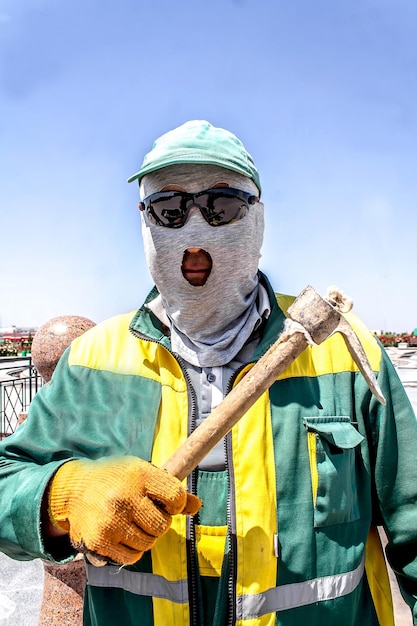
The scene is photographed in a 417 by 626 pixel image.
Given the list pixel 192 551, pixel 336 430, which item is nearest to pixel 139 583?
pixel 192 551

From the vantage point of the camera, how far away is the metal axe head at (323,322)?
1432mm

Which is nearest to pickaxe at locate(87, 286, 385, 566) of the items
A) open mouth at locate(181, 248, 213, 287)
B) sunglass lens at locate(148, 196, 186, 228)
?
open mouth at locate(181, 248, 213, 287)

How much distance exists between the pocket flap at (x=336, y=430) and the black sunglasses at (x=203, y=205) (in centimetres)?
71

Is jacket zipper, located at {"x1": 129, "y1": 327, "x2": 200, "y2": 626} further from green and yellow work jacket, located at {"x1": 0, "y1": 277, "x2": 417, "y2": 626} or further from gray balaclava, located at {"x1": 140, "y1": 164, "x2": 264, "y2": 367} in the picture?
gray balaclava, located at {"x1": 140, "y1": 164, "x2": 264, "y2": 367}

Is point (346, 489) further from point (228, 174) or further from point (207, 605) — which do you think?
point (228, 174)

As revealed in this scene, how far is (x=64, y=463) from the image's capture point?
1.56 meters

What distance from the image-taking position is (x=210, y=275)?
176 cm

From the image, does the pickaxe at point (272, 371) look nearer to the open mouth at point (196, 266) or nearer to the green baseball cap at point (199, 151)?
the open mouth at point (196, 266)

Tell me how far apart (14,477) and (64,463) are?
0.17 m

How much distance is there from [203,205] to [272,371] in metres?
0.62

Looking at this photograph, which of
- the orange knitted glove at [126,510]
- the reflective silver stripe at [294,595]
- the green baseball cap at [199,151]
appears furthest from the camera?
the green baseball cap at [199,151]

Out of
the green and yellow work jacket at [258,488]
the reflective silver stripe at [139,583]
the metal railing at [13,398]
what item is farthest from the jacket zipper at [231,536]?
the metal railing at [13,398]

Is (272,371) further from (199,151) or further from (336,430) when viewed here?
(199,151)

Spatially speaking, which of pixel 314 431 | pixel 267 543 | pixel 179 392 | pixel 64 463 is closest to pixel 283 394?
pixel 314 431
